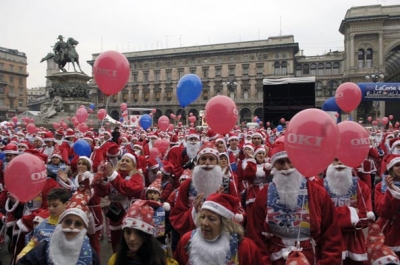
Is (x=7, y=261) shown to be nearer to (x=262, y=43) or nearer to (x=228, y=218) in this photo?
(x=228, y=218)

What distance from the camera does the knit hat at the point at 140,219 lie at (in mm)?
2785

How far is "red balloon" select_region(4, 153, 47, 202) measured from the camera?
3580mm

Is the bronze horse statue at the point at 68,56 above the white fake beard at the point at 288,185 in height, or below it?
above

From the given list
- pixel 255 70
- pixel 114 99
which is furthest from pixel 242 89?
pixel 114 99

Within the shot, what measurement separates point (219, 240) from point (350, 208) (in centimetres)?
182

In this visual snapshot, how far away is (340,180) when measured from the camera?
425 centimetres

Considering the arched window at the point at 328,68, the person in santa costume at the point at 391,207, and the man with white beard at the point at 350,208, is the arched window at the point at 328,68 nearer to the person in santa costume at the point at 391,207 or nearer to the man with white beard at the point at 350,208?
the man with white beard at the point at 350,208

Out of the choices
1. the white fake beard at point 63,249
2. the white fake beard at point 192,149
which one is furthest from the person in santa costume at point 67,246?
the white fake beard at point 192,149

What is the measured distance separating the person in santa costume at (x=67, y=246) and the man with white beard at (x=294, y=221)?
1.37m

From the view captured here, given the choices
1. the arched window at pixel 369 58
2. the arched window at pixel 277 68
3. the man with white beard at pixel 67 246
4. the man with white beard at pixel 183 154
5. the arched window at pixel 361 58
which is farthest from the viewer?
the arched window at pixel 277 68

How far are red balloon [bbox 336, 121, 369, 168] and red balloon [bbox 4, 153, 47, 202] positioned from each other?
3.17 m

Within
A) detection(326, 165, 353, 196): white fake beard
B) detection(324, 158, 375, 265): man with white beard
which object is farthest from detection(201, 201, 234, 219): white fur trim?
detection(326, 165, 353, 196): white fake beard

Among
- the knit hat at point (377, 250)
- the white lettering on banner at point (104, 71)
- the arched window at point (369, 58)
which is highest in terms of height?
the arched window at point (369, 58)

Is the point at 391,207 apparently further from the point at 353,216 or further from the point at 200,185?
the point at 200,185
